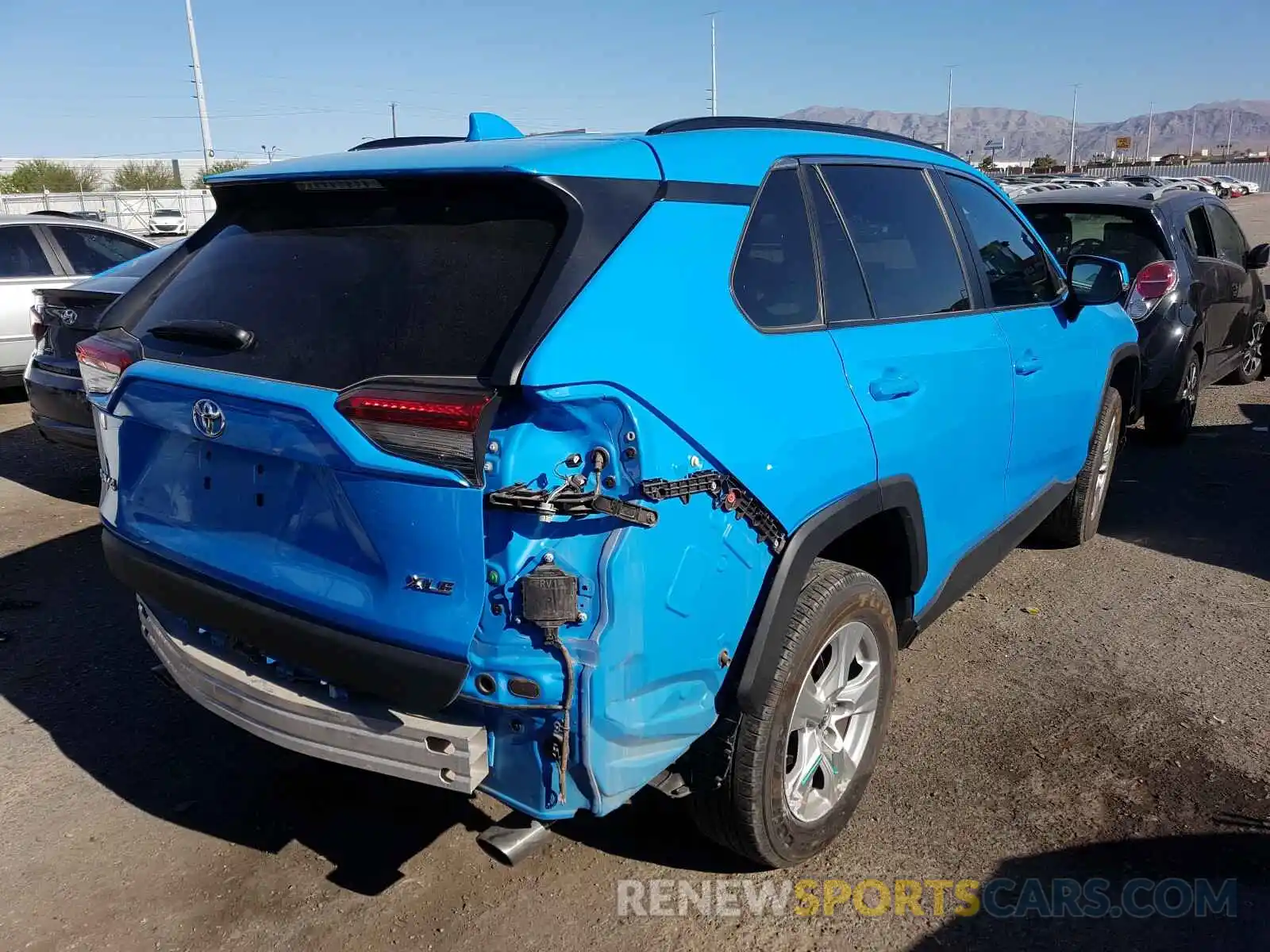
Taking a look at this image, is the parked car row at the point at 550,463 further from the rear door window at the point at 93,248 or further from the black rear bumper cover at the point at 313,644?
the rear door window at the point at 93,248

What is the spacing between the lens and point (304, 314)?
Result: 2416 millimetres

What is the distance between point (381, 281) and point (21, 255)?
8.29m

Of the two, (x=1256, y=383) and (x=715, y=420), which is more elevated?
(x=715, y=420)

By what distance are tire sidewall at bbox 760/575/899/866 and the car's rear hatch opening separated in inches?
35.4

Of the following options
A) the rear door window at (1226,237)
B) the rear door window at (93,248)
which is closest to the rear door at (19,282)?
the rear door window at (93,248)

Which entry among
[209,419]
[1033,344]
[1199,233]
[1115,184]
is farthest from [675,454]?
[1115,184]

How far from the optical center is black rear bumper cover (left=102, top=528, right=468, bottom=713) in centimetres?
215

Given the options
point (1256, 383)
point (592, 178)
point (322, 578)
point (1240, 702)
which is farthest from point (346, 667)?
point (1256, 383)

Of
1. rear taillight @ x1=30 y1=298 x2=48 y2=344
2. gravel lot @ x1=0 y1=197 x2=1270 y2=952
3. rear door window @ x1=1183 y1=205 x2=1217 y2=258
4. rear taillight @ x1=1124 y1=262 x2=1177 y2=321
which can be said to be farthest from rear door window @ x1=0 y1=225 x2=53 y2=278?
rear door window @ x1=1183 y1=205 x2=1217 y2=258

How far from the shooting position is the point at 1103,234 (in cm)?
729

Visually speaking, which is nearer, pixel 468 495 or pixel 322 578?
pixel 468 495

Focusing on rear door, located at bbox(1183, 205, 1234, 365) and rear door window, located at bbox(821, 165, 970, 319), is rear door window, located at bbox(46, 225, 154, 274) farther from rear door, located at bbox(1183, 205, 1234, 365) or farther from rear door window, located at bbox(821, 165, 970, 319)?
rear door, located at bbox(1183, 205, 1234, 365)

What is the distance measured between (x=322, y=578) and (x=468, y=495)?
0.48m

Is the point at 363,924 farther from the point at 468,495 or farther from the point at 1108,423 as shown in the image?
the point at 1108,423
